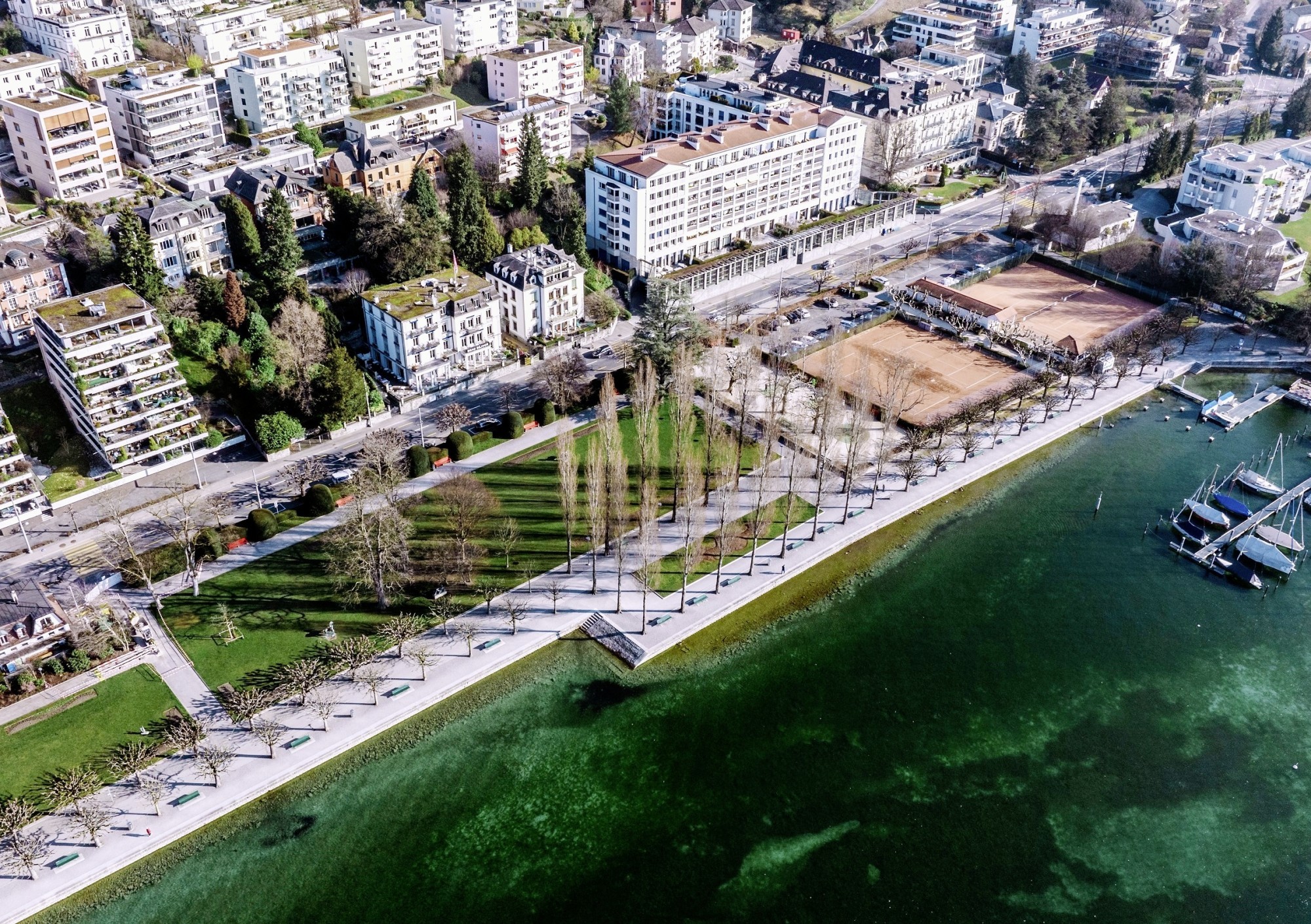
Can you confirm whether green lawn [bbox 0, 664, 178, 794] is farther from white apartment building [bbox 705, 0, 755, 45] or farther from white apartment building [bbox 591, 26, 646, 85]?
white apartment building [bbox 705, 0, 755, 45]

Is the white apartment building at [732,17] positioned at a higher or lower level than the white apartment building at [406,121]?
higher

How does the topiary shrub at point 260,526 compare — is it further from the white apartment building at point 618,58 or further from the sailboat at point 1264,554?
the white apartment building at point 618,58

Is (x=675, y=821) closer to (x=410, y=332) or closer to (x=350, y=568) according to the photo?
(x=350, y=568)

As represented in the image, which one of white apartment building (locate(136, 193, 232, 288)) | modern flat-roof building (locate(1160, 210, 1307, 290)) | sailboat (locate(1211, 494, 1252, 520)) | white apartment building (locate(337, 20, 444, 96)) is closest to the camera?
sailboat (locate(1211, 494, 1252, 520))

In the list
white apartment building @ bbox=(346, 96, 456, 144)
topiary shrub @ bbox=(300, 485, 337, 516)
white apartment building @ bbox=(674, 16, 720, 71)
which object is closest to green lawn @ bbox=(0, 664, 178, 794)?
topiary shrub @ bbox=(300, 485, 337, 516)

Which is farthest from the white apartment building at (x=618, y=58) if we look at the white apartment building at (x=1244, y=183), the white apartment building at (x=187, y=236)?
the white apartment building at (x=1244, y=183)

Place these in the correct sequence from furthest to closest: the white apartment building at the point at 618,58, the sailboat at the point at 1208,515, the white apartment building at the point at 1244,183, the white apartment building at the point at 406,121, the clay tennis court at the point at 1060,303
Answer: the white apartment building at the point at 618,58 < the white apartment building at the point at 1244,183 < the white apartment building at the point at 406,121 < the clay tennis court at the point at 1060,303 < the sailboat at the point at 1208,515

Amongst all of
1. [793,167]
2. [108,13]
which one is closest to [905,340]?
[793,167]
